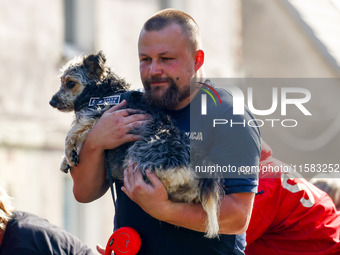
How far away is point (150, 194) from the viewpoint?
10.4ft

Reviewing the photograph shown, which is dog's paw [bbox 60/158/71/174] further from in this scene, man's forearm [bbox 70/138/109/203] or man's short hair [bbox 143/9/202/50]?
man's short hair [bbox 143/9/202/50]

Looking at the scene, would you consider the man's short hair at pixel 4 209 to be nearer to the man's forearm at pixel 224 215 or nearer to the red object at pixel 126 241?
the red object at pixel 126 241

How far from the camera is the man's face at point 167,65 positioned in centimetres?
338

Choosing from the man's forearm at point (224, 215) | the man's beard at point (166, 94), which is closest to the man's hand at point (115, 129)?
the man's beard at point (166, 94)

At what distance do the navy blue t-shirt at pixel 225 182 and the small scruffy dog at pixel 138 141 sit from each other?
3.5 inches

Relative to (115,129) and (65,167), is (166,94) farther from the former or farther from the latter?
(65,167)

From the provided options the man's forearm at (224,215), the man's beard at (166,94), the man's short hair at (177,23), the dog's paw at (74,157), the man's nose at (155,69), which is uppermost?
the man's short hair at (177,23)

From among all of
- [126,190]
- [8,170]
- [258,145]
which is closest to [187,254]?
[126,190]

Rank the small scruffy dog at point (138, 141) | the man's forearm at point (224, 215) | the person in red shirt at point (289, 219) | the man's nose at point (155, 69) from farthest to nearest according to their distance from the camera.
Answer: the person in red shirt at point (289, 219) < the man's nose at point (155, 69) < the small scruffy dog at point (138, 141) < the man's forearm at point (224, 215)

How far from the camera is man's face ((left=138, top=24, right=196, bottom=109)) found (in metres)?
3.38

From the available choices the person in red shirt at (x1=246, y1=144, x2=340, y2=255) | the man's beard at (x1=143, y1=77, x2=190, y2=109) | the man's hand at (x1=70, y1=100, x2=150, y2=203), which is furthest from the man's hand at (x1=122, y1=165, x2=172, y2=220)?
the person in red shirt at (x1=246, y1=144, x2=340, y2=255)

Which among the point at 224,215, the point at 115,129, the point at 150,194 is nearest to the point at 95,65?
the point at 115,129

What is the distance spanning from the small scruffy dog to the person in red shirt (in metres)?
0.80

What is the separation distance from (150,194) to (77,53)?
8.49 metres
